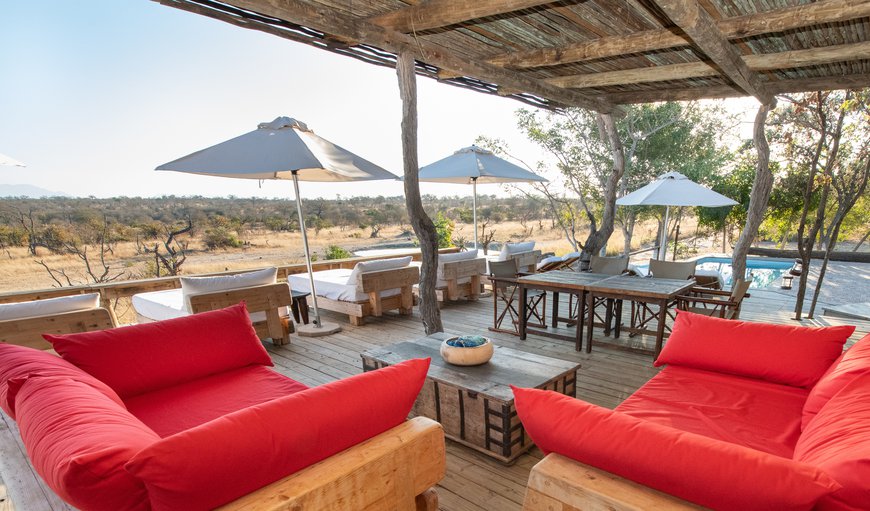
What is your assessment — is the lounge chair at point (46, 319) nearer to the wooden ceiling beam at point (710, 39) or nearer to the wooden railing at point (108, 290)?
the wooden railing at point (108, 290)

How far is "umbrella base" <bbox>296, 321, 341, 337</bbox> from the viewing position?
184 inches

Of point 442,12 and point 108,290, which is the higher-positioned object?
point 442,12

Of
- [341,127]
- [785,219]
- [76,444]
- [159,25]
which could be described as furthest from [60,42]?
[785,219]

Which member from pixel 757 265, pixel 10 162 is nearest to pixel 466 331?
pixel 10 162

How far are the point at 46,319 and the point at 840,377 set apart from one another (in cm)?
526

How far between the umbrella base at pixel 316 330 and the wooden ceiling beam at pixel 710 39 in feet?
14.0

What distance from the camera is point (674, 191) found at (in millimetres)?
4996

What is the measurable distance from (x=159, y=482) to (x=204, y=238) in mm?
16655

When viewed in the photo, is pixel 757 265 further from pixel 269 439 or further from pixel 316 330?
pixel 269 439

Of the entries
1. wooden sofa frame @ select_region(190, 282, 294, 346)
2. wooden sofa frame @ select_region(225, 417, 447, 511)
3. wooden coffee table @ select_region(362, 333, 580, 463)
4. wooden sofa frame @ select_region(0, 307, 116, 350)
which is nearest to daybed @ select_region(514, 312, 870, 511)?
wooden sofa frame @ select_region(225, 417, 447, 511)

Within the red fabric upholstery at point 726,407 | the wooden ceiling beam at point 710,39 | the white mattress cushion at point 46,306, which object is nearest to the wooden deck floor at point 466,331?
the red fabric upholstery at point 726,407

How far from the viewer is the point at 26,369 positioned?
160 centimetres

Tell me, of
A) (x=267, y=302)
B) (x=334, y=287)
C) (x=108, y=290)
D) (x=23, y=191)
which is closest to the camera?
(x=267, y=302)

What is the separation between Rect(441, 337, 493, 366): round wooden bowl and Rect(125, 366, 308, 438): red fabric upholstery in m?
0.89
